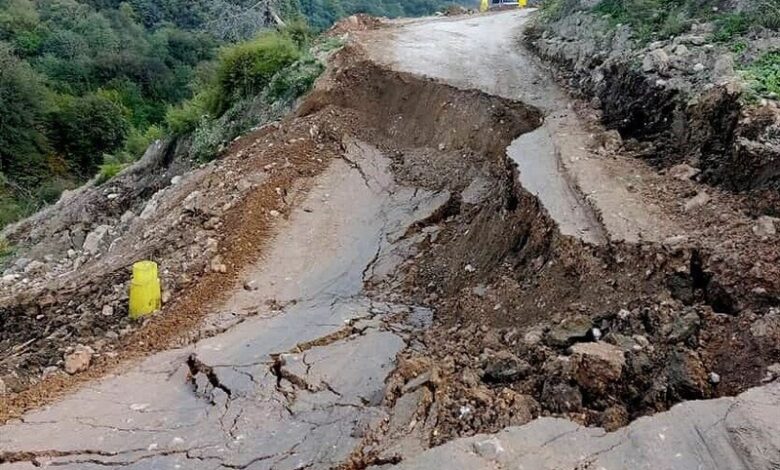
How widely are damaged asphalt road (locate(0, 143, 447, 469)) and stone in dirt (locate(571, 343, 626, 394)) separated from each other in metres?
1.14

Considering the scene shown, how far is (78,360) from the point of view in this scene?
5477 mm

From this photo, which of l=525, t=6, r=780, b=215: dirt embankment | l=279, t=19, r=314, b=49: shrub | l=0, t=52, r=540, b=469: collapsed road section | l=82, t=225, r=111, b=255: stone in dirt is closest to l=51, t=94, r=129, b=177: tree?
l=279, t=19, r=314, b=49: shrub

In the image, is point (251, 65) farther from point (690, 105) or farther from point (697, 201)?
→ point (697, 201)

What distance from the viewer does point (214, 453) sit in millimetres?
4289

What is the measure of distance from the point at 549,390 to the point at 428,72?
6611mm

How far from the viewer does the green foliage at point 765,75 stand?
568 cm

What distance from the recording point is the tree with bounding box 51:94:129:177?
2720 centimetres

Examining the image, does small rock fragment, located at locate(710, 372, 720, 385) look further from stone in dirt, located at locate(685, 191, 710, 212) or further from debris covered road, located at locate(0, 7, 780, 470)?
stone in dirt, located at locate(685, 191, 710, 212)

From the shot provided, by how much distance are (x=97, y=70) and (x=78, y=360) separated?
101 ft

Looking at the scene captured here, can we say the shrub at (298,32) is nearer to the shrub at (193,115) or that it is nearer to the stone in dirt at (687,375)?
the shrub at (193,115)

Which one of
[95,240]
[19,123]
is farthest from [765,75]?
[19,123]

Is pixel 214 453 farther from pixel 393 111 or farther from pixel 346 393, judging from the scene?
pixel 393 111

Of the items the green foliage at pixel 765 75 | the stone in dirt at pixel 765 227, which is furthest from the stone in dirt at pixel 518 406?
the green foliage at pixel 765 75

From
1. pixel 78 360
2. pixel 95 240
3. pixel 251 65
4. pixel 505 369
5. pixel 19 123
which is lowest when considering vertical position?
pixel 19 123
